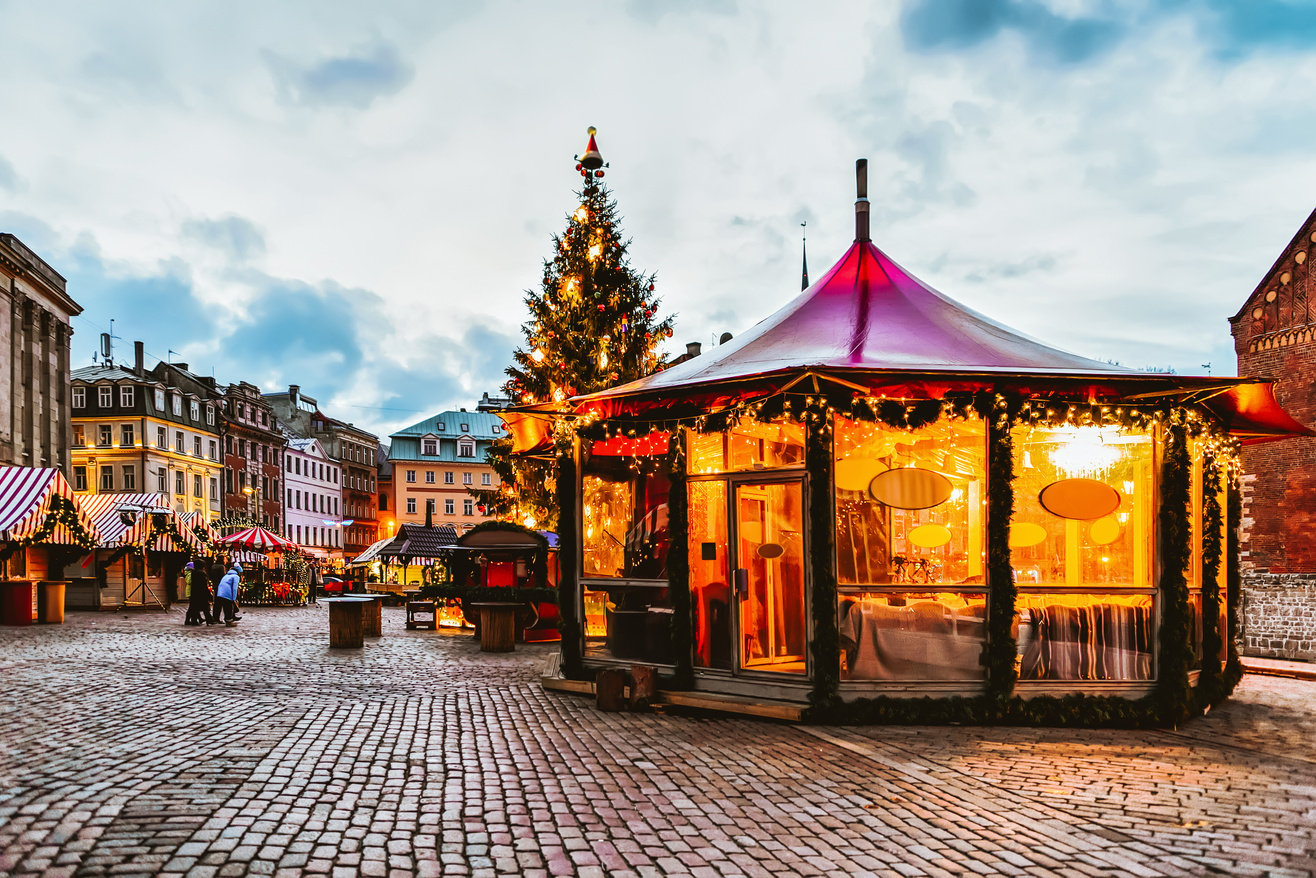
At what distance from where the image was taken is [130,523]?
31.5 m

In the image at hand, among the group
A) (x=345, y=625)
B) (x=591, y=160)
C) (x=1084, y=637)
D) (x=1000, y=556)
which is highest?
(x=591, y=160)

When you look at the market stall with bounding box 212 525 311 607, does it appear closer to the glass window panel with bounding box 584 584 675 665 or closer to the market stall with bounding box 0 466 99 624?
the market stall with bounding box 0 466 99 624

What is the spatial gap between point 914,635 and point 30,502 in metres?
22.5

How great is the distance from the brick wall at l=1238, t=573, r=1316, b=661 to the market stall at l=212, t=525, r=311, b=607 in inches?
1261

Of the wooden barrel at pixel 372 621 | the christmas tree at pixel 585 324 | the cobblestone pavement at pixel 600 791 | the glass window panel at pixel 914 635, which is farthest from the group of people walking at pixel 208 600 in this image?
the glass window panel at pixel 914 635

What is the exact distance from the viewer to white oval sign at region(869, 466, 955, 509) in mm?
10281

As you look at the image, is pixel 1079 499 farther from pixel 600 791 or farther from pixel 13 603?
pixel 13 603

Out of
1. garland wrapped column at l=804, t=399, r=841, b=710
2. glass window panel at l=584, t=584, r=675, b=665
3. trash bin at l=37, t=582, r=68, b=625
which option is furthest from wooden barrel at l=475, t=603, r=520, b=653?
trash bin at l=37, t=582, r=68, b=625

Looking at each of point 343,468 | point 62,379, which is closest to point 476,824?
point 62,379

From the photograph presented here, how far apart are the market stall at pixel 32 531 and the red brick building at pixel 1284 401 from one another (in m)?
28.6

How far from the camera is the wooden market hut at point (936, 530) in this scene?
32.9 feet

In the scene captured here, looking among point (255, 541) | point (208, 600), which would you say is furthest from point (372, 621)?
point (255, 541)

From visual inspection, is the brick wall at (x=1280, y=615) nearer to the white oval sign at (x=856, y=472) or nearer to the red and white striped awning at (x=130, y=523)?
the white oval sign at (x=856, y=472)

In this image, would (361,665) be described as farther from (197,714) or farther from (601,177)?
(601,177)
